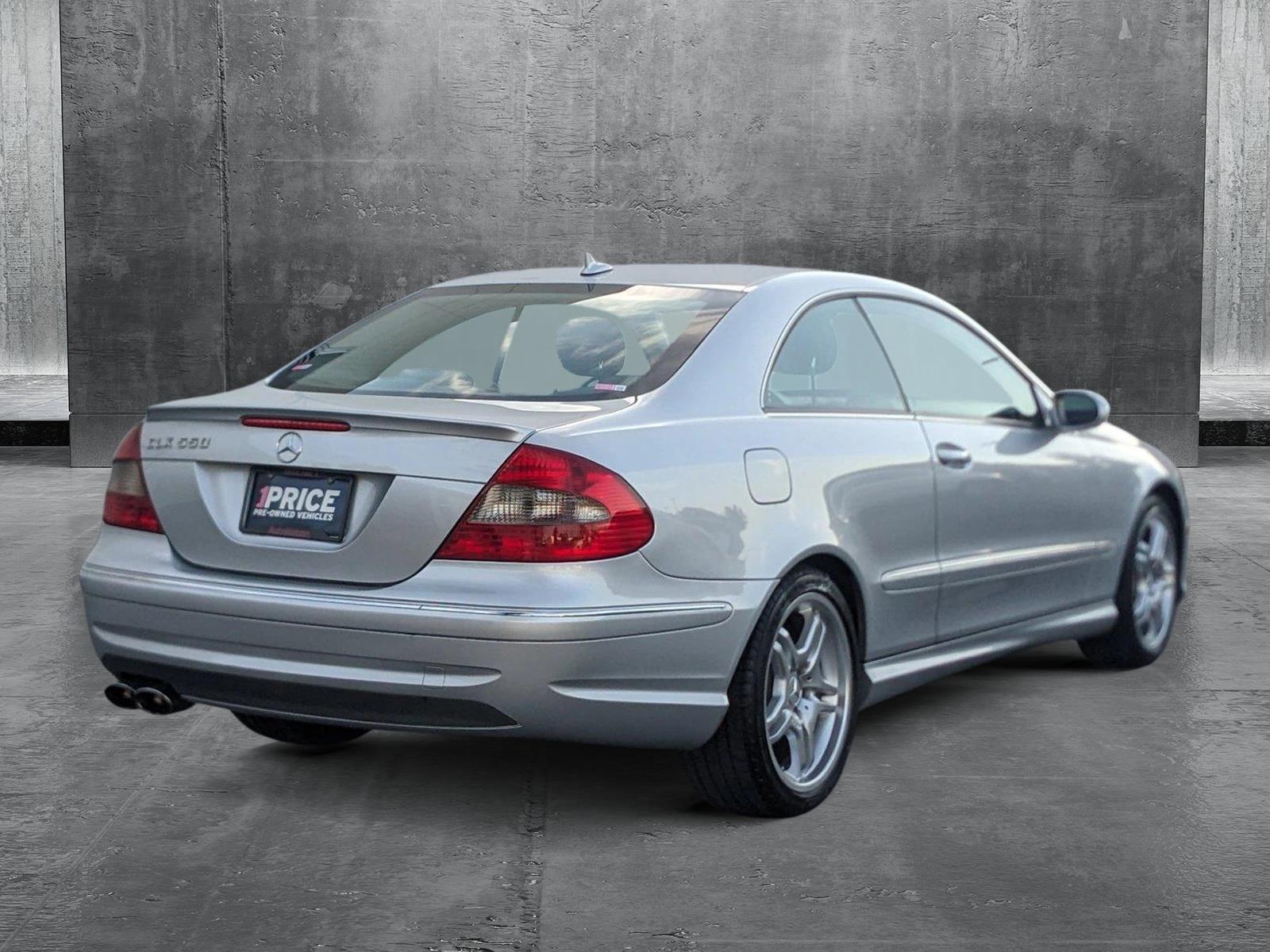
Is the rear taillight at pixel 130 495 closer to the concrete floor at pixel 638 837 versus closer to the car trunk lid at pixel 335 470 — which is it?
the car trunk lid at pixel 335 470

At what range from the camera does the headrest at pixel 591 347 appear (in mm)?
4586

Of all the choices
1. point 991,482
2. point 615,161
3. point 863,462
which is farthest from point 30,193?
point 863,462

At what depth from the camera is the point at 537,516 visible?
4023 millimetres

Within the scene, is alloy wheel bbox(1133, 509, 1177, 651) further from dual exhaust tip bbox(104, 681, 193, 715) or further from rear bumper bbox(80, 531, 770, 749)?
dual exhaust tip bbox(104, 681, 193, 715)

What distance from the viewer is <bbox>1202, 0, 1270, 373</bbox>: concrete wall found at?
21828 mm

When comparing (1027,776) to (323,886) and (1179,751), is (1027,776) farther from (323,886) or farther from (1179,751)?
(323,886)

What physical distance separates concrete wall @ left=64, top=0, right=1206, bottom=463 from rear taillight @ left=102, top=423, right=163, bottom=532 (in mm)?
9039

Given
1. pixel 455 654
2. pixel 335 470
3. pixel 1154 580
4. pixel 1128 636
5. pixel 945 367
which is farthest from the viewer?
pixel 1154 580

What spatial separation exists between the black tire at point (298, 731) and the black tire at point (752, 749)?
3.96ft

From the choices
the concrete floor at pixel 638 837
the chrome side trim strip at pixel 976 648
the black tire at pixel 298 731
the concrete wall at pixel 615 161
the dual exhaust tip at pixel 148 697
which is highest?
the concrete wall at pixel 615 161

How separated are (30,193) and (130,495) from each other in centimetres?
1862

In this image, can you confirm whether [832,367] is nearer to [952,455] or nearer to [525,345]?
[952,455]

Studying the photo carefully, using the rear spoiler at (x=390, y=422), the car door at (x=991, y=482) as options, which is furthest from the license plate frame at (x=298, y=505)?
the car door at (x=991, y=482)

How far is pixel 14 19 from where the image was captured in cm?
2192
